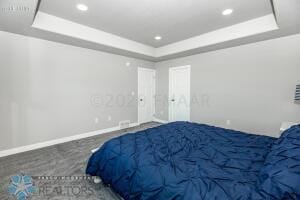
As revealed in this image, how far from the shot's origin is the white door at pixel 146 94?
5129 millimetres

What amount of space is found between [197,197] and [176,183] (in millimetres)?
175

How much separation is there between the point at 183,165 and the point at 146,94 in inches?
161

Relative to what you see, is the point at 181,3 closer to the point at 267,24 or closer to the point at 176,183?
the point at 267,24

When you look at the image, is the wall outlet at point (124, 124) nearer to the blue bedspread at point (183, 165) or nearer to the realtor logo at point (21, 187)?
the blue bedspread at point (183, 165)

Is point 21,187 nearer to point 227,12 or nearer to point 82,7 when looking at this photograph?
point 82,7

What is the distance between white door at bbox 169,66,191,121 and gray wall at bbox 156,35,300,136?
18 cm

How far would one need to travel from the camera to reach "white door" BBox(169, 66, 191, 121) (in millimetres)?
4668

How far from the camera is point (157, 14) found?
2.71 meters

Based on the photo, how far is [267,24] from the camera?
2.75 metres

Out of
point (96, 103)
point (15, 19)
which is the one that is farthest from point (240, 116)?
point (15, 19)

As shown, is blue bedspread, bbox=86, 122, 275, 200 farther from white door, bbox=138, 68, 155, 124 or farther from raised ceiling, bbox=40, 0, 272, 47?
white door, bbox=138, 68, 155, 124

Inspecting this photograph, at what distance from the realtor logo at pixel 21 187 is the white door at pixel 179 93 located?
3.88 m

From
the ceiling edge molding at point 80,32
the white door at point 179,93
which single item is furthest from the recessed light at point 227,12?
the ceiling edge molding at point 80,32

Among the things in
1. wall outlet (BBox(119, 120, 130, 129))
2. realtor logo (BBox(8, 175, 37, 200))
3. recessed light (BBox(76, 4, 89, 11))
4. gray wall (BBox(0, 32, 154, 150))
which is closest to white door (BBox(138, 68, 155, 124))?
wall outlet (BBox(119, 120, 130, 129))
